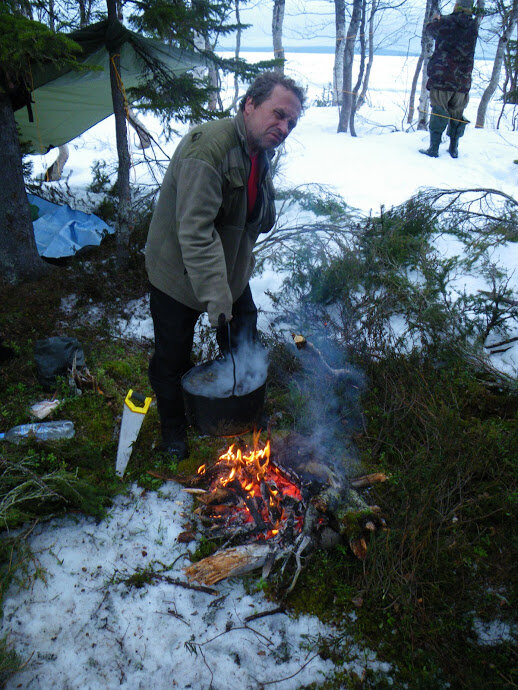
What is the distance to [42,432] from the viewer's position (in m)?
3.20

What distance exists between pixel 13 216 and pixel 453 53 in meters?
7.64

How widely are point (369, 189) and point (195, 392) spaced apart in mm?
5751

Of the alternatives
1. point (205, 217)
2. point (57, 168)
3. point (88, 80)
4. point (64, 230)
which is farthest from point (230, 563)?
point (57, 168)

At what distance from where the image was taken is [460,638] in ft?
7.00

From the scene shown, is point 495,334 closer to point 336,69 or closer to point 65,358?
point 65,358

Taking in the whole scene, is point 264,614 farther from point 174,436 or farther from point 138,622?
point 174,436

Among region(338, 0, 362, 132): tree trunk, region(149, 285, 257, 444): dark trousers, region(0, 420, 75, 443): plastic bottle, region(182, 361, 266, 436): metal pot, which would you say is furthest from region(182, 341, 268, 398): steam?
region(338, 0, 362, 132): tree trunk

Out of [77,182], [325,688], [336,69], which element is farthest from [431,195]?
[336,69]

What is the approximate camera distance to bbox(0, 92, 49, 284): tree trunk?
4.65m

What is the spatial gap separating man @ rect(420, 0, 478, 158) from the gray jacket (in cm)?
699

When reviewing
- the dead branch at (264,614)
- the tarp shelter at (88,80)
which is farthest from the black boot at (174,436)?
the tarp shelter at (88,80)

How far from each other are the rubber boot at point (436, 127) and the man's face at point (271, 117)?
691cm

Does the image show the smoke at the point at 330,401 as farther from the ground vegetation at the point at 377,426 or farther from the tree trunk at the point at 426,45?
the tree trunk at the point at 426,45

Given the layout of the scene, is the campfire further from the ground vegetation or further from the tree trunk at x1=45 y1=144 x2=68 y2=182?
the tree trunk at x1=45 y1=144 x2=68 y2=182
